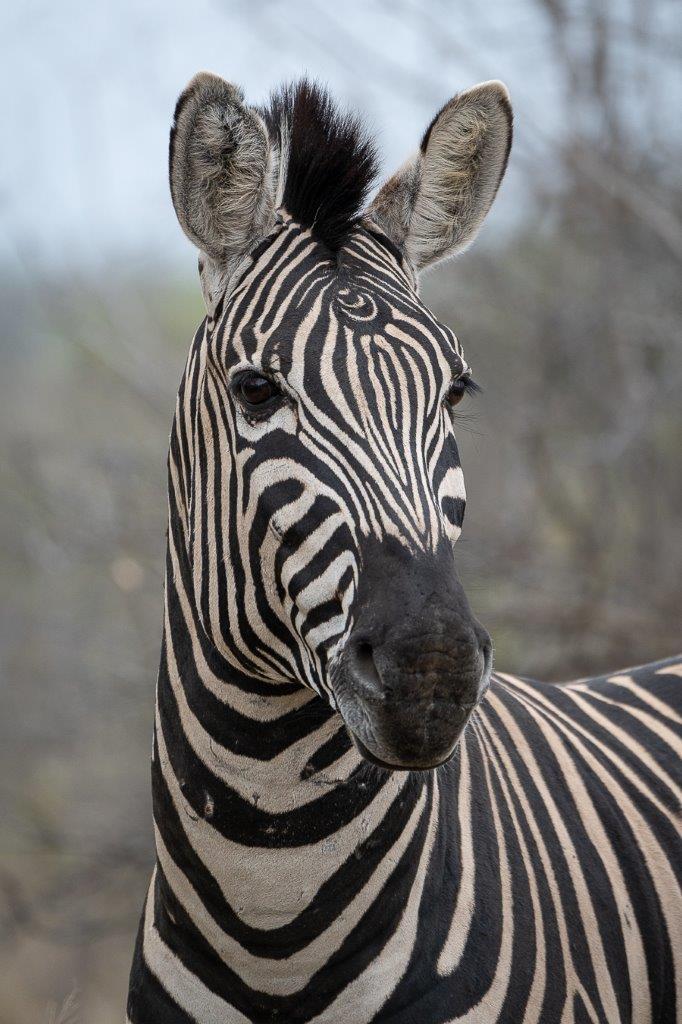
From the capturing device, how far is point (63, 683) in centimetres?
1161

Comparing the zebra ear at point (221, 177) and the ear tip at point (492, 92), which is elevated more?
the ear tip at point (492, 92)

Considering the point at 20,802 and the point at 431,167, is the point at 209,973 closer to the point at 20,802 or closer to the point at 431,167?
the point at 431,167

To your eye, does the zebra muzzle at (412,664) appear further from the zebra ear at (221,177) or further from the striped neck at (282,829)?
the zebra ear at (221,177)

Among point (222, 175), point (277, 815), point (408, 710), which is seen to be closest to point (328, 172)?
point (222, 175)

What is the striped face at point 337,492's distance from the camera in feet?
6.86

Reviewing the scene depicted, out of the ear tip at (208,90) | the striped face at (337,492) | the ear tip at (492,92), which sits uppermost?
the ear tip at (492,92)

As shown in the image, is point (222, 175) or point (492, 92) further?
point (492, 92)

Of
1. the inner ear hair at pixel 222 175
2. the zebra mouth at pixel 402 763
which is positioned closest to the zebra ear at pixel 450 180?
the inner ear hair at pixel 222 175

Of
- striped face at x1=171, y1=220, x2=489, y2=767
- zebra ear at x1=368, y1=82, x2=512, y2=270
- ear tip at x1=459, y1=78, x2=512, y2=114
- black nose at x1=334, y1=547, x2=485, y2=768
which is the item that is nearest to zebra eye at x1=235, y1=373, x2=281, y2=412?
striped face at x1=171, y1=220, x2=489, y2=767

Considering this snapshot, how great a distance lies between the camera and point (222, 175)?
278 cm

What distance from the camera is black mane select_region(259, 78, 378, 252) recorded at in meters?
2.74

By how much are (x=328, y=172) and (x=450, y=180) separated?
0.56m

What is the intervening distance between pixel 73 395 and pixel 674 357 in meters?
13.0

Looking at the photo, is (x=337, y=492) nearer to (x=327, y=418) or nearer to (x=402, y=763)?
(x=327, y=418)
